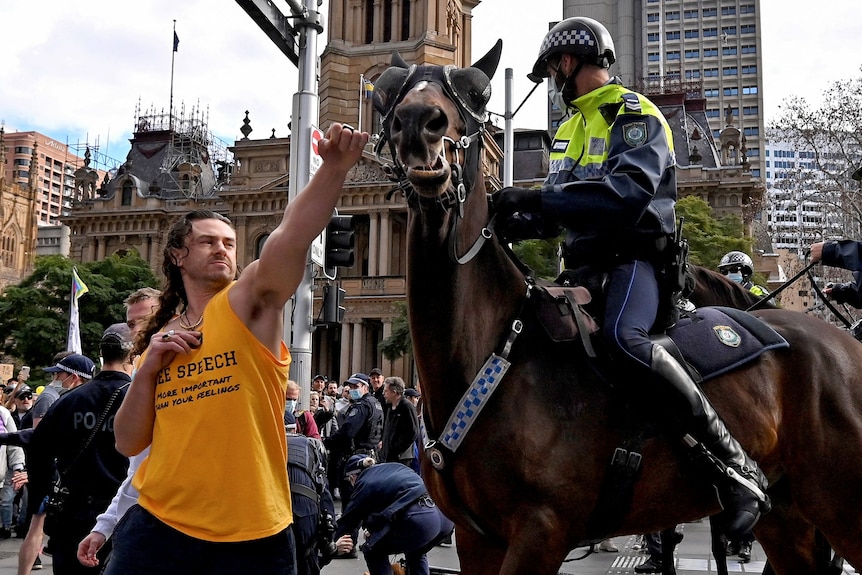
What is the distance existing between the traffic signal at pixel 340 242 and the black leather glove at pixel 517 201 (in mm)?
6317

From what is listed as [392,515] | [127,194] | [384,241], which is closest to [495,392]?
[392,515]

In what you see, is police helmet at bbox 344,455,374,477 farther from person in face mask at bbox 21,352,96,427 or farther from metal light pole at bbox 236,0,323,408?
metal light pole at bbox 236,0,323,408

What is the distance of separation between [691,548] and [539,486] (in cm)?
848

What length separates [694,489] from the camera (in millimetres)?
3664

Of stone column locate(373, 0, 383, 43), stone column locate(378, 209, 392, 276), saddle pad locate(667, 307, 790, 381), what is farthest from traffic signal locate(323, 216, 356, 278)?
stone column locate(373, 0, 383, 43)

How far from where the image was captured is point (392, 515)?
6.29 metres

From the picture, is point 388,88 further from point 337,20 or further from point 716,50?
point 716,50

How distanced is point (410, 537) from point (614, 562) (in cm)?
443

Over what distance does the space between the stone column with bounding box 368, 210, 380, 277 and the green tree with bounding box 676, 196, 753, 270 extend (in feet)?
83.2

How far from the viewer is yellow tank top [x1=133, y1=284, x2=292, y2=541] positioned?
2.77 metres

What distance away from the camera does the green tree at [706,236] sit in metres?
31.2

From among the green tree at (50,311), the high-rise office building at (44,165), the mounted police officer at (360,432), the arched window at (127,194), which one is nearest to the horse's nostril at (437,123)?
the mounted police officer at (360,432)

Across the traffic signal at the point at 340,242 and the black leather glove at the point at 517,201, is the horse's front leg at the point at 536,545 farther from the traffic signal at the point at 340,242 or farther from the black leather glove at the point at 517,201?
the traffic signal at the point at 340,242

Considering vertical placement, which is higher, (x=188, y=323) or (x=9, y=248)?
(x=9, y=248)
